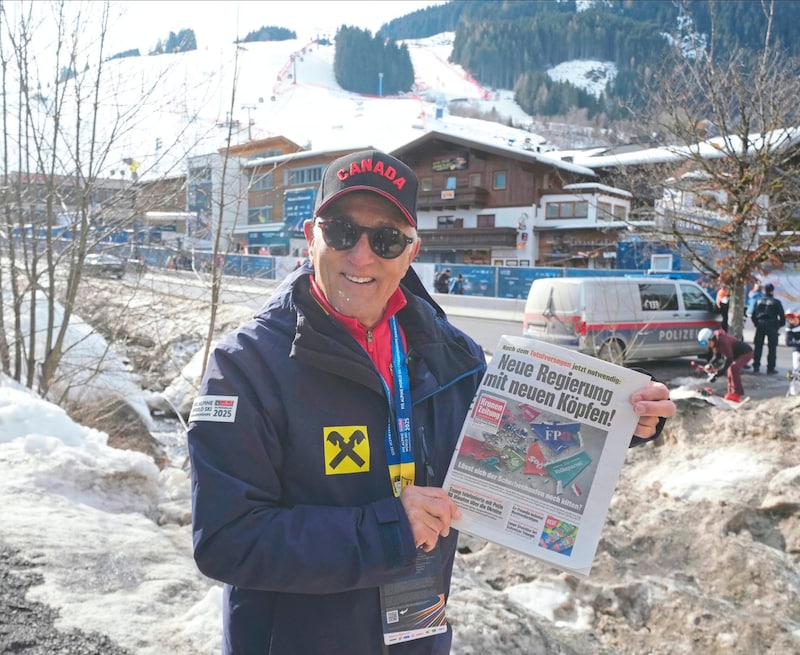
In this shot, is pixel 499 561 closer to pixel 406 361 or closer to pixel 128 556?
pixel 128 556

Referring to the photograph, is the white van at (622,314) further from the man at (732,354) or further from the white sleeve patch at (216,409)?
the white sleeve patch at (216,409)

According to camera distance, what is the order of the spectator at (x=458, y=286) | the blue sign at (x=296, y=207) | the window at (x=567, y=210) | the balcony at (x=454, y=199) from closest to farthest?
the spectator at (x=458, y=286)
the window at (x=567, y=210)
the blue sign at (x=296, y=207)
the balcony at (x=454, y=199)

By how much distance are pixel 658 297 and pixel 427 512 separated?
1386 centimetres

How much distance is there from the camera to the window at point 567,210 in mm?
38812

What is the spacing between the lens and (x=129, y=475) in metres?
5.68

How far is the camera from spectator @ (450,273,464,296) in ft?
90.2

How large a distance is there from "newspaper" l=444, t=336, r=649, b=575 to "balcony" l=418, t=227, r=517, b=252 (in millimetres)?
40213

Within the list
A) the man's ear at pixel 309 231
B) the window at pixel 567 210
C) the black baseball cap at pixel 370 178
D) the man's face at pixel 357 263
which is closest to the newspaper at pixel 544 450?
the man's face at pixel 357 263

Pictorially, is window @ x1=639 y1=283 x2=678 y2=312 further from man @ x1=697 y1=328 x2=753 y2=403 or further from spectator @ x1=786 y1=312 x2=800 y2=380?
man @ x1=697 y1=328 x2=753 y2=403

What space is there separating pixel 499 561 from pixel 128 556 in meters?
2.67

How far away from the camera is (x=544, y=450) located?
5.77 feet

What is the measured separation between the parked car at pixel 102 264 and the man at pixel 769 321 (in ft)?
41.9

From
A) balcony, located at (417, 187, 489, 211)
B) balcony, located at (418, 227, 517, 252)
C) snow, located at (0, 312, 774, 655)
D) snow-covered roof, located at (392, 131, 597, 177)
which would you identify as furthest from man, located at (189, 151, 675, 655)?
balcony, located at (417, 187, 489, 211)

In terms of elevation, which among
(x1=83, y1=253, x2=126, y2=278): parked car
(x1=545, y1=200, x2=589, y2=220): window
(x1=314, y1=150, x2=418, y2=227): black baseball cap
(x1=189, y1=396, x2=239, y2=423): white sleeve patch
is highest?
(x1=545, y1=200, x2=589, y2=220): window
